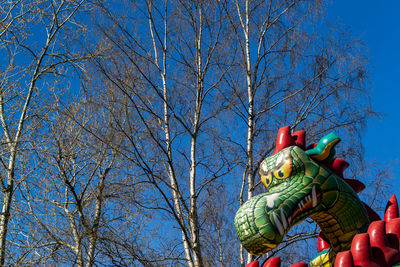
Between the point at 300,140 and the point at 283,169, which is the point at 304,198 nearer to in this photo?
the point at 283,169

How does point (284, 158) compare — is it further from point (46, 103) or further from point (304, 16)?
point (46, 103)

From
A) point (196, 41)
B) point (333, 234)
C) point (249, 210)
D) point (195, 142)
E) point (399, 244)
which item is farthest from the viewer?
point (196, 41)

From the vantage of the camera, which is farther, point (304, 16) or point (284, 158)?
point (304, 16)

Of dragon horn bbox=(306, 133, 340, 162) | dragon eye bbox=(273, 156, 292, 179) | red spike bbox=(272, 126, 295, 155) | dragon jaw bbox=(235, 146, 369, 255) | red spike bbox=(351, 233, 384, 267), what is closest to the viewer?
red spike bbox=(351, 233, 384, 267)

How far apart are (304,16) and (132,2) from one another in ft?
9.37

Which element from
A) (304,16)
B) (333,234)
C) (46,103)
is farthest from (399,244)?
(46,103)

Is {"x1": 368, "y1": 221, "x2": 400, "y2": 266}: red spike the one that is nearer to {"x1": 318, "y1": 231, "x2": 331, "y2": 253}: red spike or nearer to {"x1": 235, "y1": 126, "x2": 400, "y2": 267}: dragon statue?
{"x1": 235, "y1": 126, "x2": 400, "y2": 267}: dragon statue

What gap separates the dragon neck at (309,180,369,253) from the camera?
325 centimetres

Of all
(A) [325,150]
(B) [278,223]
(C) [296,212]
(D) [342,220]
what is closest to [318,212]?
(D) [342,220]

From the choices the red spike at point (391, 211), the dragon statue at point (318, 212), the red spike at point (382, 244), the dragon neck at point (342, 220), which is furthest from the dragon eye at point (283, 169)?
the red spike at point (391, 211)

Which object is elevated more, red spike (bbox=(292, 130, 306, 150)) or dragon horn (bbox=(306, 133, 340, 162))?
red spike (bbox=(292, 130, 306, 150))

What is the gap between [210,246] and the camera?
390 inches

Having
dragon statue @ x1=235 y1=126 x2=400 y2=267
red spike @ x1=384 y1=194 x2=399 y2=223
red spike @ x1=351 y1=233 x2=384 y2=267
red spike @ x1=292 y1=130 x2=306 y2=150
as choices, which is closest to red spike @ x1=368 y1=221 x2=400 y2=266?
dragon statue @ x1=235 y1=126 x2=400 y2=267

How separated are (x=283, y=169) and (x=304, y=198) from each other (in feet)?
0.90
